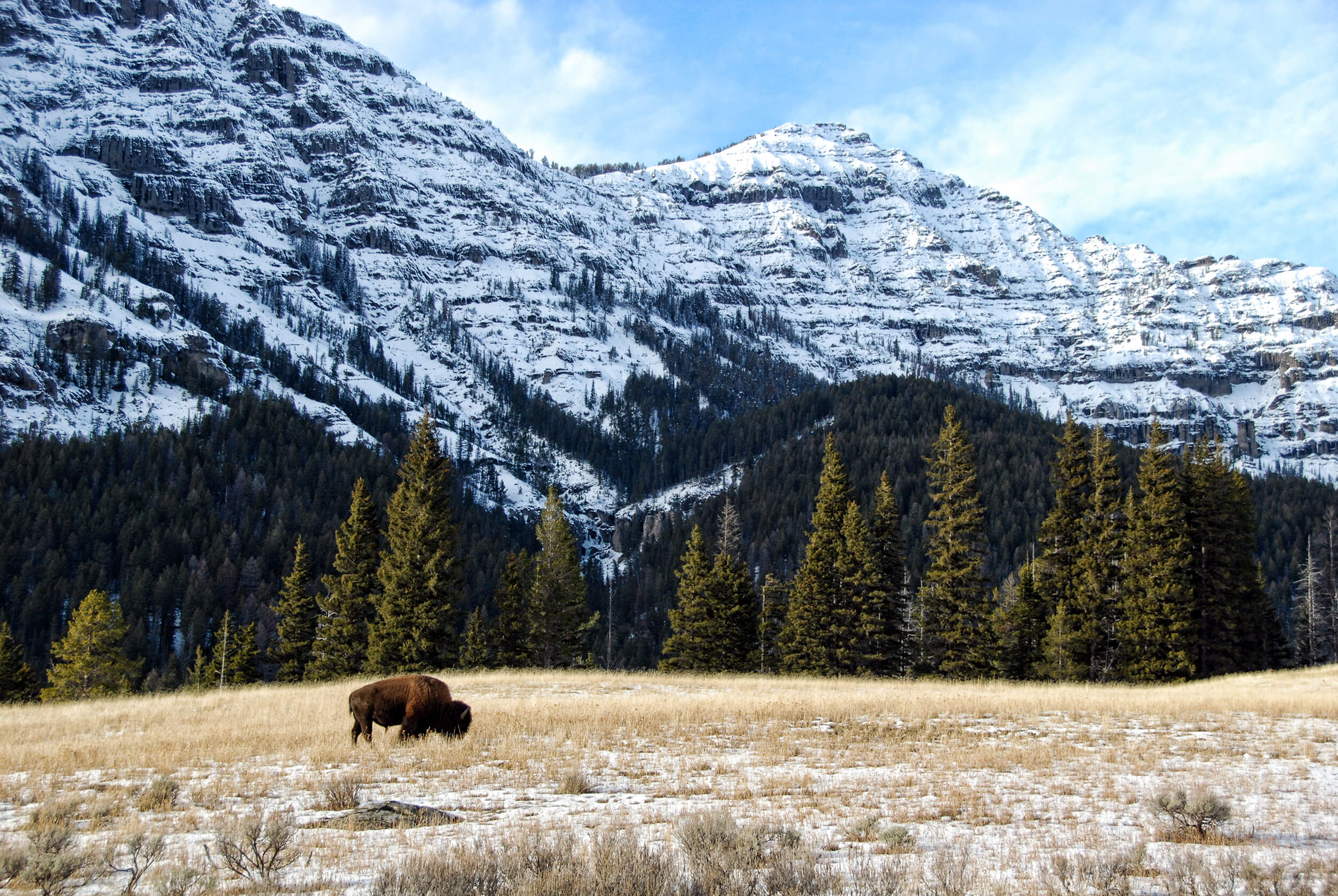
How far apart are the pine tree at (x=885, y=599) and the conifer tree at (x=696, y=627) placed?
9.81 meters

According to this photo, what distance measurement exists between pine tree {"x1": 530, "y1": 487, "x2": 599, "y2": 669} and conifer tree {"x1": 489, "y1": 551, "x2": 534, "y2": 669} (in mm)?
696

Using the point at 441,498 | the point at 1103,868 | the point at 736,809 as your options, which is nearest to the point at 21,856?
the point at 736,809

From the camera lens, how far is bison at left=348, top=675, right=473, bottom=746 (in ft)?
51.6

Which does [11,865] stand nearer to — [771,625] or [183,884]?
[183,884]

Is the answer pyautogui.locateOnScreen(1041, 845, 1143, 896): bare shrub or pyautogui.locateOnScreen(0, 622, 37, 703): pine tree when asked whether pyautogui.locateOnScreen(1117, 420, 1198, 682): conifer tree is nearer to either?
pyautogui.locateOnScreen(1041, 845, 1143, 896): bare shrub

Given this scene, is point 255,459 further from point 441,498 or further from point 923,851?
point 923,851

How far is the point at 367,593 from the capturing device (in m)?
44.8

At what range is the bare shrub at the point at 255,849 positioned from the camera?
23.7 feet

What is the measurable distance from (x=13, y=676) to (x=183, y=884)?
5709cm

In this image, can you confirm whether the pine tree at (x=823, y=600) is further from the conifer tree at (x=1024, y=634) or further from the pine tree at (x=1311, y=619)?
the pine tree at (x=1311, y=619)

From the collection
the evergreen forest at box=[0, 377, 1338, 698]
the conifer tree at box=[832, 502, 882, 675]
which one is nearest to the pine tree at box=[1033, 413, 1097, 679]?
the evergreen forest at box=[0, 377, 1338, 698]

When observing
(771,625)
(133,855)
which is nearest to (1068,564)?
(771,625)

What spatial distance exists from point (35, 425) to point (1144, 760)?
202 m

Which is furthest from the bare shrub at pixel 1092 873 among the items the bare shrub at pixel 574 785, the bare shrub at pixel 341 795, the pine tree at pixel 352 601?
the pine tree at pixel 352 601
